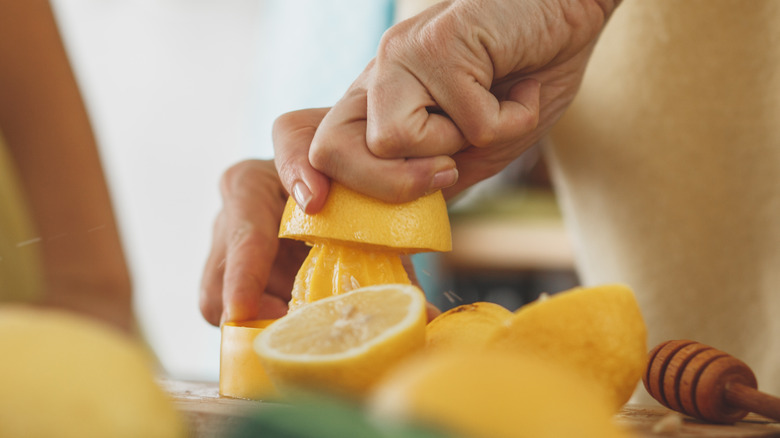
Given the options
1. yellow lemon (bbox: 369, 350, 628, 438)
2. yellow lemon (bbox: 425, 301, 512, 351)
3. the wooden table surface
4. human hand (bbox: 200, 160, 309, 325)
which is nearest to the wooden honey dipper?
the wooden table surface

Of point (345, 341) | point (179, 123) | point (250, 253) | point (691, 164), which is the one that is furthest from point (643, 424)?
point (179, 123)

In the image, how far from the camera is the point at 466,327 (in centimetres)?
41

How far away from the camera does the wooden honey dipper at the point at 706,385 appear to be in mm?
410

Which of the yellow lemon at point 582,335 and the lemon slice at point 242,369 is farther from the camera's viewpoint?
the lemon slice at point 242,369

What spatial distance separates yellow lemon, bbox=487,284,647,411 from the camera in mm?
353

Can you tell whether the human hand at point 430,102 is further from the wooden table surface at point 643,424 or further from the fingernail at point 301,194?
the wooden table surface at point 643,424

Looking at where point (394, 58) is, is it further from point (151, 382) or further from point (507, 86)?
point (151, 382)

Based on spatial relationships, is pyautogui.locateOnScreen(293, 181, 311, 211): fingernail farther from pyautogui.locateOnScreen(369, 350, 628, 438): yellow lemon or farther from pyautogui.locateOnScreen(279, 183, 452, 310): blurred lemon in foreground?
pyautogui.locateOnScreen(369, 350, 628, 438): yellow lemon

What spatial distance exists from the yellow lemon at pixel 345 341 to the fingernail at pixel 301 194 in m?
0.13

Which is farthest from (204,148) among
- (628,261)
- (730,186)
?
(730,186)

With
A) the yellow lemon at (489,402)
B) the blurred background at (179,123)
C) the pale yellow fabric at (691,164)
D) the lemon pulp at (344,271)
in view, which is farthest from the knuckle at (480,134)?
the blurred background at (179,123)

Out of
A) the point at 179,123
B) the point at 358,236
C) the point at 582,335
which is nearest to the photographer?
the point at 582,335

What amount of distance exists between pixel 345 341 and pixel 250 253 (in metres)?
0.41

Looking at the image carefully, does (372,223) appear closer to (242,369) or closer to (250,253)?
(242,369)
